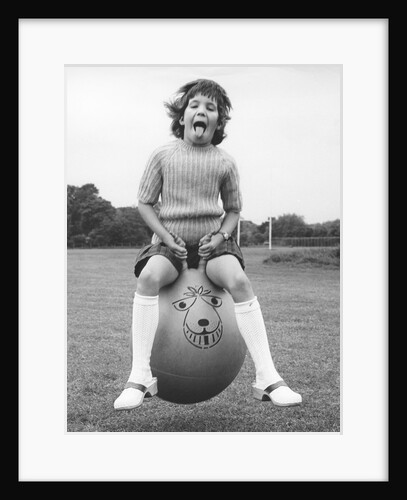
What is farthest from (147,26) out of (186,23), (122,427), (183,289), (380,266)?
(122,427)

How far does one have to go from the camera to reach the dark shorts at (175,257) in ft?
13.3

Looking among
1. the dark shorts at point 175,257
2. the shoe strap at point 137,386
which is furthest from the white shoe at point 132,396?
the dark shorts at point 175,257

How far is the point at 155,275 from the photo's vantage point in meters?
3.92

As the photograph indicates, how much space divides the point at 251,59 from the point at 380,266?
4.78ft

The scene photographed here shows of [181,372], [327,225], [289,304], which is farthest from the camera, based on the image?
[289,304]

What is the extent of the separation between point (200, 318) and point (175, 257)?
0.40 metres

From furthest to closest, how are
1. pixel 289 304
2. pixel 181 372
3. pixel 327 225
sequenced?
pixel 289 304 → pixel 327 225 → pixel 181 372

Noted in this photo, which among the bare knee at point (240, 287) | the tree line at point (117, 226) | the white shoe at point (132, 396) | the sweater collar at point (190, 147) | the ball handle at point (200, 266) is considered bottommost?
the white shoe at point (132, 396)

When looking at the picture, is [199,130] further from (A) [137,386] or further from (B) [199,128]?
(A) [137,386]

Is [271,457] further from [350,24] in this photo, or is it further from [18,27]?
[18,27]

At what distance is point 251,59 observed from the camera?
4098mm

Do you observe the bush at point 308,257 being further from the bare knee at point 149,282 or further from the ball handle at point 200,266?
the bare knee at point 149,282

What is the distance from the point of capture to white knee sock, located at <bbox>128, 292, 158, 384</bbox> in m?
3.92

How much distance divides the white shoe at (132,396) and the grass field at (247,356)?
320 mm
